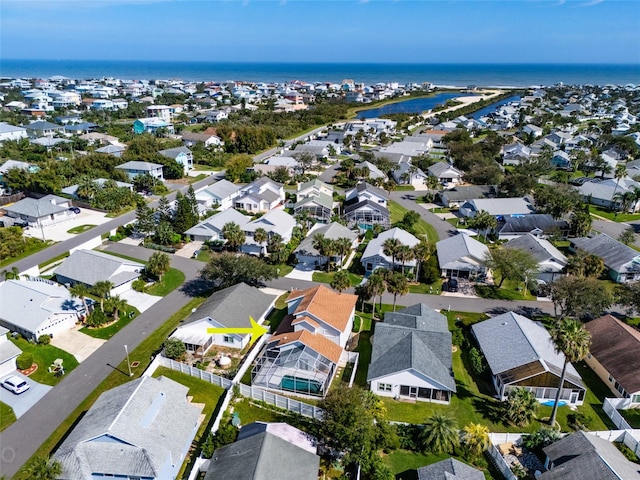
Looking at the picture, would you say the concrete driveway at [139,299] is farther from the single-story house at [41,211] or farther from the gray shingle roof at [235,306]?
the single-story house at [41,211]

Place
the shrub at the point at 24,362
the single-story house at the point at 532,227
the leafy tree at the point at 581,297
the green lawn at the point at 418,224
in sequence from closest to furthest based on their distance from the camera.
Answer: the shrub at the point at 24,362, the leafy tree at the point at 581,297, the single-story house at the point at 532,227, the green lawn at the point at 418,224

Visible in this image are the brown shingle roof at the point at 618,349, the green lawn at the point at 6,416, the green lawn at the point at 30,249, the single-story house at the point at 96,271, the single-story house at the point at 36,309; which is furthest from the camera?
the green lawn at the point at 30,249

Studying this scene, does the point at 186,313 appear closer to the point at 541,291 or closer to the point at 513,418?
the point at 513,418

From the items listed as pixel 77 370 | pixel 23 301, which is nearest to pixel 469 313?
pixel 77 370

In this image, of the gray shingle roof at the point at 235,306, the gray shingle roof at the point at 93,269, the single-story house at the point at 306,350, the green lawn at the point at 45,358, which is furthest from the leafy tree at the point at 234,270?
the green lawn at the point at 45,358

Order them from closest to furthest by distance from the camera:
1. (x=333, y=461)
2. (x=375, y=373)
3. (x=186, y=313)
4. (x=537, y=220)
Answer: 1. (x=333, y=461)
2. (x=375, y=373)
3. (x=186, y=313)
4. (x=537, y=220)

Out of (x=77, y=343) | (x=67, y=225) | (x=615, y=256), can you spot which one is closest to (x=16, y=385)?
(x=77, y=343)

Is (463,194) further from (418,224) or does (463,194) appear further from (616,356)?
(616,356)
